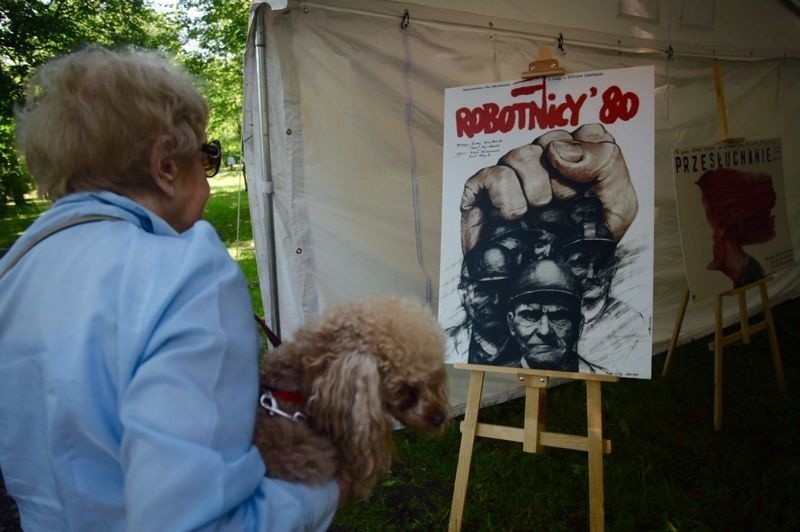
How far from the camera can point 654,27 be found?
4328mm

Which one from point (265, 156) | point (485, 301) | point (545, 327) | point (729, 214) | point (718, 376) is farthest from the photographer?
point (729, 214)

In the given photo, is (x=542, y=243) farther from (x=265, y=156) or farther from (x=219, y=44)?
(x=219, y=44)

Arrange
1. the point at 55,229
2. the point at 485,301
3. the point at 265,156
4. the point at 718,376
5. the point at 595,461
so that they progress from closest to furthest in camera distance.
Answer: the point at 55,229 < the point at 595,461 < the point at 485,301 < the point at 265,156 < the point at 718,376

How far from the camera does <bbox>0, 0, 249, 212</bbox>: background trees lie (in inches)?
253

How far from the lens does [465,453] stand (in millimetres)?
2598

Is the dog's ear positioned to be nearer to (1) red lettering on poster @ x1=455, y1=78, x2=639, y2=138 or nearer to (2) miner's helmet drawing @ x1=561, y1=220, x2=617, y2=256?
(2) miner's helmet drawing @ x1=561, y1=220, x2=617, y2=256

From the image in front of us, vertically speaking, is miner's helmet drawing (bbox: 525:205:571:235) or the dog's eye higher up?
miner's helmet drawing (bbox: 525:205:571:235)

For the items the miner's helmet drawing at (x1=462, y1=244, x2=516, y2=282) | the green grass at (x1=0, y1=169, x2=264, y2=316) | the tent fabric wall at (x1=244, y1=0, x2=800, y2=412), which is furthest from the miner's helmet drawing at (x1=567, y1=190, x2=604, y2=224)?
the green grass at (x1=0, y1=169, x2=264, y2=316)

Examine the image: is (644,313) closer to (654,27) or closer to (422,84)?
(422,84)

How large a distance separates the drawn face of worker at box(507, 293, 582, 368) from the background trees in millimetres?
1735

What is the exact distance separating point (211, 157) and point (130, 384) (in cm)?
66

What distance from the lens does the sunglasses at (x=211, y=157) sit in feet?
4.08

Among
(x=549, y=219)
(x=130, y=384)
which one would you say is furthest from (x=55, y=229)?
(x=549, y=219)

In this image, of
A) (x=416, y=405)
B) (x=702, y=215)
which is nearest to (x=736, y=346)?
(x=702, y=215)
